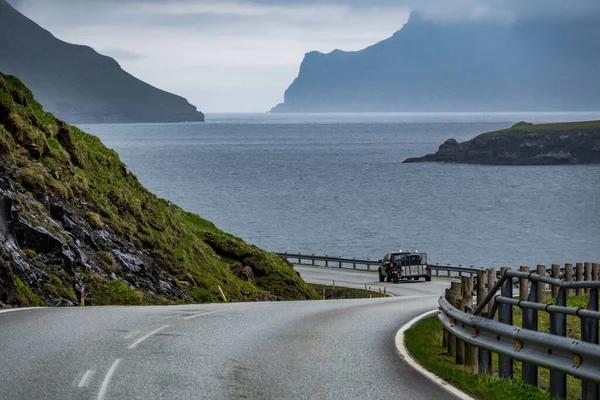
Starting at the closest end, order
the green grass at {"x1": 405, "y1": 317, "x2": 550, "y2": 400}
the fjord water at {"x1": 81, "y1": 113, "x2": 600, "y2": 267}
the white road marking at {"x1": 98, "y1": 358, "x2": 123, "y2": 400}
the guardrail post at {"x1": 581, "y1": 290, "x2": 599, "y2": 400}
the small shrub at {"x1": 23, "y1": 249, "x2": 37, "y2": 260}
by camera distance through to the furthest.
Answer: the guardrail post at {"x1": 581, "y1": 290, "x2": 599, "y2": 400} → the white road marking at {"x1": 98, "y1": 358, "x2": 123, "y2": 400} → the green grass at {"x1": 405, "y1": 317, "x2": 550, "y2": 400} → the small shrub at {"x1": 23, "y1": 249, "x2": 37, "y2": 260} → the fjord water at {"x1": 81, "y1": 113, "x2": 600, "y2": 267}

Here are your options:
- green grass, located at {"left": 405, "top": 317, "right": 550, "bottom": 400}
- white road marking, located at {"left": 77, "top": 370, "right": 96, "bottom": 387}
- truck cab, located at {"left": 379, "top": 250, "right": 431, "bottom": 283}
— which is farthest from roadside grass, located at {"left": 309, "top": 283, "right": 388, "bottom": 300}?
white road marking, located at {"left": 77, "top": 370, "right": 96, "bottom": 387}

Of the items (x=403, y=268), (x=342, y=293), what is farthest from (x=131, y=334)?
(x=403, y=268)

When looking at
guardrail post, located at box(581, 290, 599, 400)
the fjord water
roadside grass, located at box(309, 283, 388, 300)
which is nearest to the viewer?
guardrail post, located at box(581, 290, 599, 400)

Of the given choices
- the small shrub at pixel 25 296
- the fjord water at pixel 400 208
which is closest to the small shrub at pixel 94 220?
the small shrub at pixel 25 296

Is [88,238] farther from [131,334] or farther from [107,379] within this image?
[107,379]

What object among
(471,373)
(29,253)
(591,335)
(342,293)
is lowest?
(342,293)

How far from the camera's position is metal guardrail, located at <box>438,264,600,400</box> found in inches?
420

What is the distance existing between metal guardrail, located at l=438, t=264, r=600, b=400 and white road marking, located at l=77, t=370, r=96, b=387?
4.91 m

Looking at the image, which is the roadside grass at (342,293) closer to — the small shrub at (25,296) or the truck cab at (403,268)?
the truck cab at (403,268)

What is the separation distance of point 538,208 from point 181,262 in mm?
98906

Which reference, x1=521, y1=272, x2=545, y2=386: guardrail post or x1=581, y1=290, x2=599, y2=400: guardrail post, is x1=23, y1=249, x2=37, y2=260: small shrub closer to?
x1=521, y1=272, x2=545, y2=386: guardrail post

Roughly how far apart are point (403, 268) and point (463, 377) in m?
41.5

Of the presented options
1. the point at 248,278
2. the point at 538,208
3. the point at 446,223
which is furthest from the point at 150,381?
the point at 538,208

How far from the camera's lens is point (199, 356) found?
14.6m
